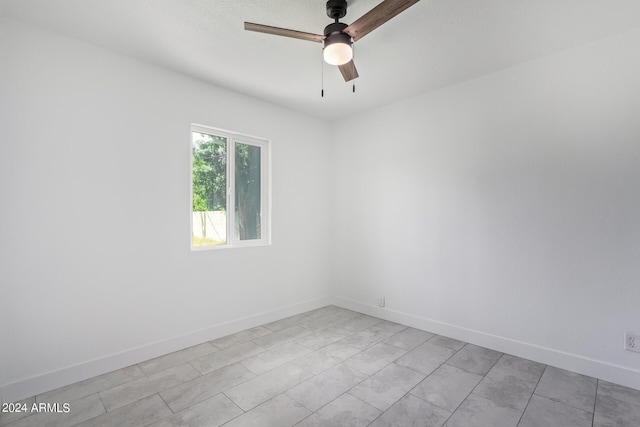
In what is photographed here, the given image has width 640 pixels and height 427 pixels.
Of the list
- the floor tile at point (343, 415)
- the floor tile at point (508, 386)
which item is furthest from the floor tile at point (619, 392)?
the floor tile at point (343, 415)

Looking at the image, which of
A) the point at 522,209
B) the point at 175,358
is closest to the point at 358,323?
the point at 175,358

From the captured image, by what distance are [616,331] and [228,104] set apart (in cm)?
384

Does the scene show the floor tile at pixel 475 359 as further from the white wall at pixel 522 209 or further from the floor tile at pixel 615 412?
the floor tile at pixel 615 412

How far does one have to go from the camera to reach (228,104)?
127 inches

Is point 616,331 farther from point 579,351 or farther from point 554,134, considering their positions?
point 554,134

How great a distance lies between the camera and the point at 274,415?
1.91 meters

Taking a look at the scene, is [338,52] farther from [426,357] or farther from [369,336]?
[369,336]

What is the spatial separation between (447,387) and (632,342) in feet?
4.46

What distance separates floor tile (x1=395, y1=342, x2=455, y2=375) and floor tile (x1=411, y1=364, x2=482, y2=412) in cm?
8

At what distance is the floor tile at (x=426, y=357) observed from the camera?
2520mm

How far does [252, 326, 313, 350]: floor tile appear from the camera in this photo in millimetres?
2967

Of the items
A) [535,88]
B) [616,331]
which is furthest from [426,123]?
[616,331]

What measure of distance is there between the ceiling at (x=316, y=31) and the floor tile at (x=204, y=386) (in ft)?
8.32

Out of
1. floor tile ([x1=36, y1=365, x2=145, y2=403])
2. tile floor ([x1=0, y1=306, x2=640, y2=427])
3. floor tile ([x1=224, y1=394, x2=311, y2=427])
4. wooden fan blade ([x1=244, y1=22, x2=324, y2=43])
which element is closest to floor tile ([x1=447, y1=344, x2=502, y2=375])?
tile floor ([x1=0, y1=306, x2=640, y2=427])
